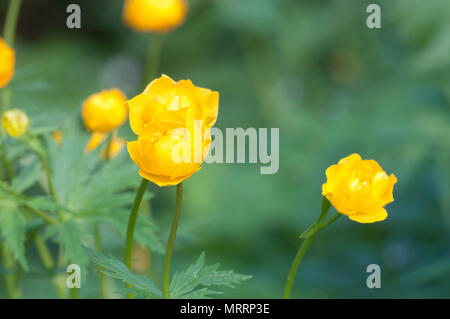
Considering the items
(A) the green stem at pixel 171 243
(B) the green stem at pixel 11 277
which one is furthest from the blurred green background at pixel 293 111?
(A) the green stem at pixel 171 243

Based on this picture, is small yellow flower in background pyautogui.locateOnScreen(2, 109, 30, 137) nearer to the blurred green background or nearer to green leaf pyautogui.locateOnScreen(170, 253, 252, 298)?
the blurred green background

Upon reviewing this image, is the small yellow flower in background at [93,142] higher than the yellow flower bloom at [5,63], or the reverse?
the yellow flower bloom at [5,63]

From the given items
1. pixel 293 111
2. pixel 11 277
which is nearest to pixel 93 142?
pixel 11 277

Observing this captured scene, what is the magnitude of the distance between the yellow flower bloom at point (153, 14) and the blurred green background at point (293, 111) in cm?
18

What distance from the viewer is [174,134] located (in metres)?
0.46

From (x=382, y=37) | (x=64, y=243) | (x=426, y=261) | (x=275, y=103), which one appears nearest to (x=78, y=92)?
(x=275, y=103)

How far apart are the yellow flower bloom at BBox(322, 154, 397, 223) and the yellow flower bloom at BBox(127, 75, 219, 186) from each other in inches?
4.4

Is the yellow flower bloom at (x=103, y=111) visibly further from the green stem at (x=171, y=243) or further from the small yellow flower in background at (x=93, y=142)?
the green stem at (x=171, y=243)

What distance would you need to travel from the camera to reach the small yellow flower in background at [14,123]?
0.63 metres

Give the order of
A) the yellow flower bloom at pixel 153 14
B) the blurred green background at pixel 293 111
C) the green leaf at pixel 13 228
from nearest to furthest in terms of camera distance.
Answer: the green leaf at pixel 13 228 < the yellow flower bloom at pixel 153 14 < the blurred green background at pixel 293 111

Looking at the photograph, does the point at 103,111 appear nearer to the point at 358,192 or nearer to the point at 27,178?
the point at 27,178

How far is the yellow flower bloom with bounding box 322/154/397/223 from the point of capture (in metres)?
0.50

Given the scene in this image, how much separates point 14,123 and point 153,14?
0.52 meters

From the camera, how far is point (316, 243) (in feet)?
4.77
